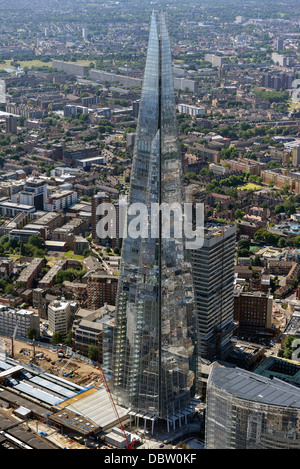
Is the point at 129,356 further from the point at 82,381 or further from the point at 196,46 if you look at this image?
the point at 196,46

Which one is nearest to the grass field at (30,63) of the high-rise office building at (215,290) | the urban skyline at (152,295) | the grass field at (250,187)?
the urban skyline at (152,295)

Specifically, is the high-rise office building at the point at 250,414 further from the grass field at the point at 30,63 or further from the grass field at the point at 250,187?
the grass field at the point at 30,63

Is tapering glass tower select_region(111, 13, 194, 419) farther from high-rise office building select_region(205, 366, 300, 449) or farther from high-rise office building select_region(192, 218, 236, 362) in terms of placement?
high-rise office building select_region(205, 366, 300, 449)

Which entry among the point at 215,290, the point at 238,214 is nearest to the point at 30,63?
the point at 238,214

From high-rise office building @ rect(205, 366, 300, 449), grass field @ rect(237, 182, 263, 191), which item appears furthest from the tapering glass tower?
grass field @ rect(237, 182, 263, 191)

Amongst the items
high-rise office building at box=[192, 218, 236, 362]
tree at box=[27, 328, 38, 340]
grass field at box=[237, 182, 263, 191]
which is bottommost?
grass field at box=[237, 182, 263, 191]

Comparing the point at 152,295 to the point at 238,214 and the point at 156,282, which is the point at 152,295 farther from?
the point at 238,214

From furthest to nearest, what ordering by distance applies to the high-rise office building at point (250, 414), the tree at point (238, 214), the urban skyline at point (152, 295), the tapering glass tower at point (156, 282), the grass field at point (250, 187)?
the grass field at point (250, 187), the tree at point (238, 214), the tapering glass tower at point (156, 282), the urban skyline at point (152, 295), the high-rise office building at point (250, 414)

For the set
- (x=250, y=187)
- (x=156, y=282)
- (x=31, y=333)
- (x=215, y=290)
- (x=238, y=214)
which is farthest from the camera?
(x=250, y=187)

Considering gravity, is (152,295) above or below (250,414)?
above
